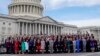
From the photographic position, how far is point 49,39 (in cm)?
2622

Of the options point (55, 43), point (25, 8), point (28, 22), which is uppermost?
point (25, 8)

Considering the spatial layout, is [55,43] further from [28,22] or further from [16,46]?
[28,22]

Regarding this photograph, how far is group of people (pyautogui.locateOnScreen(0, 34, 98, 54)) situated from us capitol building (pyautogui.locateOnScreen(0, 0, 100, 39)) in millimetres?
48198

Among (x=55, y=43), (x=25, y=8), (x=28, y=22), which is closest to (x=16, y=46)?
(x=55, y=43)

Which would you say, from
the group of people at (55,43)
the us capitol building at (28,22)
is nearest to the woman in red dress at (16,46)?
the group of people at (55,43)

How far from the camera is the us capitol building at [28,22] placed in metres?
76.1

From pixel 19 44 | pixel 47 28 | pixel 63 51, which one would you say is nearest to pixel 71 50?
pixel 63 51

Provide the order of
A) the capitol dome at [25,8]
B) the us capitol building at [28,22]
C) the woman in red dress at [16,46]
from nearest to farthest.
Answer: the woman in red dress at [16,46] → the us capitol building at [28,22] → the capitol dome at [25,8]

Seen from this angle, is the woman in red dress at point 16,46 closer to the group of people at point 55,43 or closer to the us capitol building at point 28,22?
the group of people at point 55,43

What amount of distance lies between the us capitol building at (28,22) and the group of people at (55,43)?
48198 mm

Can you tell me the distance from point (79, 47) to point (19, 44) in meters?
6.22

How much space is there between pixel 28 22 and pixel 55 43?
5474cm

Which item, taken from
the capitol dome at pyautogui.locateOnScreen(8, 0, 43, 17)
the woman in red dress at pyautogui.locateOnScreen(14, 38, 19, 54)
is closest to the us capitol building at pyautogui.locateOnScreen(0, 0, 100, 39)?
the capitol dome at pyautogui.locateOnScreen(8, 0, 43, 17)

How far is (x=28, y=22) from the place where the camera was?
8050 centimetres
